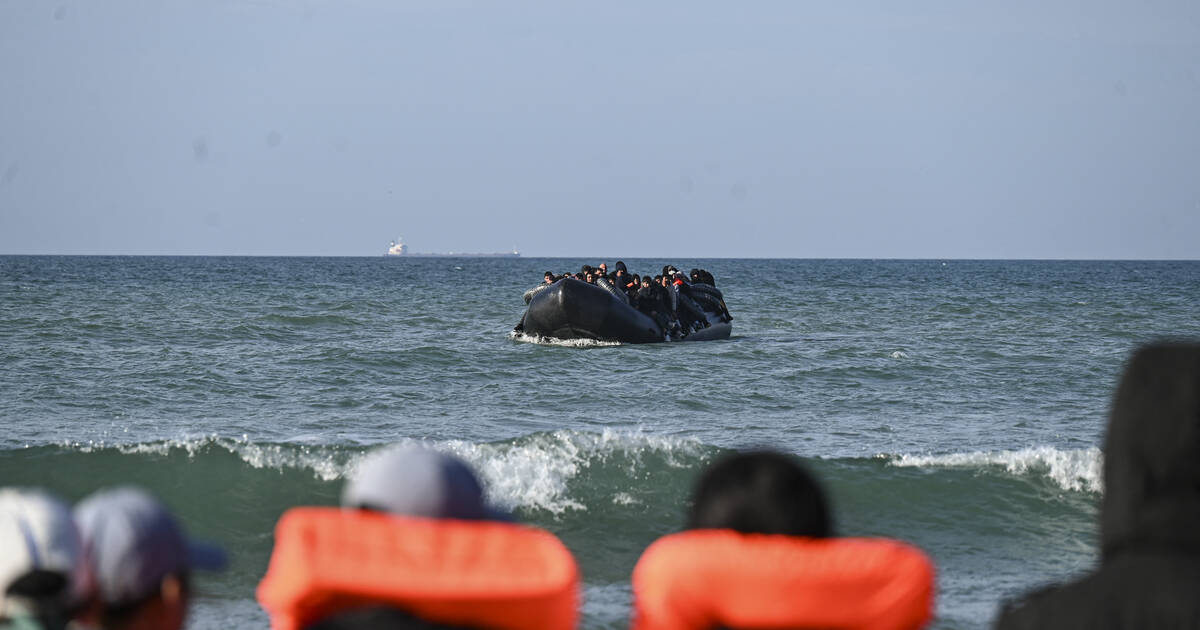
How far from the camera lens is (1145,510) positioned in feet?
7.07

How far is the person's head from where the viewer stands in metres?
2.23

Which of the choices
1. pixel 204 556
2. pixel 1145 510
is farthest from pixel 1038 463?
pixel 204 556

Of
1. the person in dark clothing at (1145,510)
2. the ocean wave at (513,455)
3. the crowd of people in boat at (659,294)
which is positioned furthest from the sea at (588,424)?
the person in dark clothing at (1145,510)

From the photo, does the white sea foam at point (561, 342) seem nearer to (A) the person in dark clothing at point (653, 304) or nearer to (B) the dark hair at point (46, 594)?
(A) the person in dark clothing at point (653, 304)

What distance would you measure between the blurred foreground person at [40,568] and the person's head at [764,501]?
43.3 inches

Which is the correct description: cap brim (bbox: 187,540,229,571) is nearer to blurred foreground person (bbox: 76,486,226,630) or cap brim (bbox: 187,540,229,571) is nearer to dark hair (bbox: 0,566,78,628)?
blurred foreground person (bbox: 76,486,226,630)

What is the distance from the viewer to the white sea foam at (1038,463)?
11.2m

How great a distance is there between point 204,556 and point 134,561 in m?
0.22

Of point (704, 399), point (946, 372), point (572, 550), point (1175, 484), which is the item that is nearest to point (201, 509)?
point (572, 550)

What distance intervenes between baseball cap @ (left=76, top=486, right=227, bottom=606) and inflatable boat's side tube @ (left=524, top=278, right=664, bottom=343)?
20974 mm

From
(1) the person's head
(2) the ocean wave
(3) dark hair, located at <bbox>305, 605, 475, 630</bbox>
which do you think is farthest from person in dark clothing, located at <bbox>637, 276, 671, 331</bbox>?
(3) dark hair, located at <bbox>305, 605, 475, 630</bbox>

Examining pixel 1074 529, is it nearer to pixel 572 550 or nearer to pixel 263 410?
pixel 572 550

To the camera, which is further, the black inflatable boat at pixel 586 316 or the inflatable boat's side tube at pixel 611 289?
the inflatable boat's side tube at pixel 611 289

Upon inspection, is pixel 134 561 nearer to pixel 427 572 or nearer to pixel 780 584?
pixel 427 572
